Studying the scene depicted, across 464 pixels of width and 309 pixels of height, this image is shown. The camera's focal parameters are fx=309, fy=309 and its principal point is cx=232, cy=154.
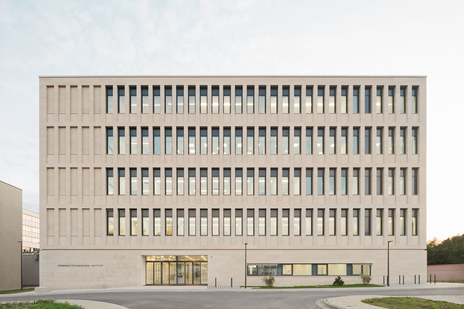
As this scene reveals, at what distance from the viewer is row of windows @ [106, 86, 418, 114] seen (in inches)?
1491

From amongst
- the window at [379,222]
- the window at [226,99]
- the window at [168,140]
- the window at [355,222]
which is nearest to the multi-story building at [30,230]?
the window at [168,140]

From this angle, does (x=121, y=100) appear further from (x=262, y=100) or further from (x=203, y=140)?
(x=262, y=100)

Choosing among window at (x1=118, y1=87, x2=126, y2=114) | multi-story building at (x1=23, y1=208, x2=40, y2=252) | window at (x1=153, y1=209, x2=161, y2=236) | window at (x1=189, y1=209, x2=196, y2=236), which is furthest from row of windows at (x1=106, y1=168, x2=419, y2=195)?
multi-story building at (x1=23, y1=208, x2=40, y2=252)

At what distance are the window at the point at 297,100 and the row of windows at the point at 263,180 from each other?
24.3 ft

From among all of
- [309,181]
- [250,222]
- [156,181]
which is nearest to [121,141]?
[156,181]

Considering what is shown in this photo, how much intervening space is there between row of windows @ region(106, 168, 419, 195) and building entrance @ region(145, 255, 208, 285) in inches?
310

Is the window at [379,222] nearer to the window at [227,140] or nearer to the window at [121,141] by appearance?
the window at [227,140]

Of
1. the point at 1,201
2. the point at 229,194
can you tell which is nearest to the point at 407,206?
the point at 229,194

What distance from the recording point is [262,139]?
38000mm

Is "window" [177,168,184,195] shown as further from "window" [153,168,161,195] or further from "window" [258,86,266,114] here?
"window" [258,86,266,114]

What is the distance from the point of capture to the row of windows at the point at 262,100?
3788 cm

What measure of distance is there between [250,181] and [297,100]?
11.6 meters

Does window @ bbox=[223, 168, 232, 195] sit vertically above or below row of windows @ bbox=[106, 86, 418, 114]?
below

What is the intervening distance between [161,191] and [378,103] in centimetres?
2869
